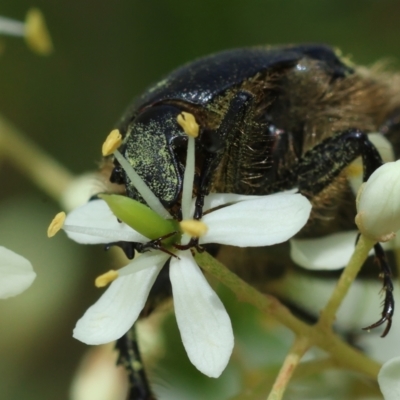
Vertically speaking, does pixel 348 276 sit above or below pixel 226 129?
below

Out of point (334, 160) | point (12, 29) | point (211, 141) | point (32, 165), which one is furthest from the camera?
point (32, 165)

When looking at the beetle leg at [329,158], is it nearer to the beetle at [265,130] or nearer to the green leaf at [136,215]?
the beetle at [265,130]

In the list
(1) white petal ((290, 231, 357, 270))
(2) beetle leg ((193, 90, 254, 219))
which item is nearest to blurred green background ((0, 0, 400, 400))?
(1) white petal ((290, 231, 357, 270))

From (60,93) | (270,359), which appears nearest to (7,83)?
(60,93)

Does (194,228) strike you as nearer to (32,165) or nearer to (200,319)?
(200,319)

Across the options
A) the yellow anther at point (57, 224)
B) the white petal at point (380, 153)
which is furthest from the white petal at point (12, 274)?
the white petal at point (380, 153)

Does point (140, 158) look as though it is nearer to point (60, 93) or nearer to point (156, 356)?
point (156, 356)

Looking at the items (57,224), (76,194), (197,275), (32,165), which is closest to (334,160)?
(197,275)
